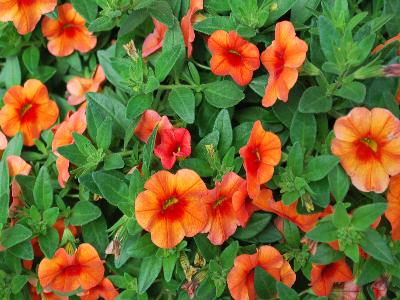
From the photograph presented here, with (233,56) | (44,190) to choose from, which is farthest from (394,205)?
(44,190)

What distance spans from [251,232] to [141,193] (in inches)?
11.7

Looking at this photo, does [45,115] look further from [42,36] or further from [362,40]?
[362,40]

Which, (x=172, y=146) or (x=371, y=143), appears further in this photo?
(x=172, y=146)

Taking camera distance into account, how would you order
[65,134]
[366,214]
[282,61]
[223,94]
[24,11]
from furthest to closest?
[24,11] < [65,134] < [223,94] < [282,61] < [366,214]

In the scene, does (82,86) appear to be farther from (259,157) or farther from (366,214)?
(366,214)

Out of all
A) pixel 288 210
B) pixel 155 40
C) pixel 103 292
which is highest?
pixel 155 40

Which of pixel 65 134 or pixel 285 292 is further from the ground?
pixel 65 134

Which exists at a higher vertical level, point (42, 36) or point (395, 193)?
point (42, 36)

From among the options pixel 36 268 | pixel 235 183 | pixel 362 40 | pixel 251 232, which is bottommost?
pixel 36 268

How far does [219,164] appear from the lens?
1466mm

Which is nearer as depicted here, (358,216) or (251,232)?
(358,216)

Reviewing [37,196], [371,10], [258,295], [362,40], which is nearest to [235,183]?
[258,295]

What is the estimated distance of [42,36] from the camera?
6.31 feet

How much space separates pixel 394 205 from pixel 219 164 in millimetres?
424
